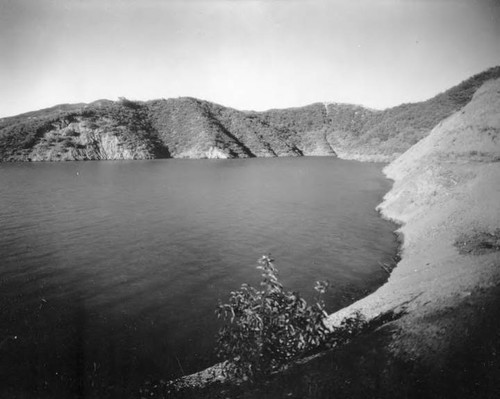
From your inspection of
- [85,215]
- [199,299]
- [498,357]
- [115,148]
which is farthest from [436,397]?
[115,148]

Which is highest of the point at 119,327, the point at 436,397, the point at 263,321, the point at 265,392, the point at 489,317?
the point at 263,321

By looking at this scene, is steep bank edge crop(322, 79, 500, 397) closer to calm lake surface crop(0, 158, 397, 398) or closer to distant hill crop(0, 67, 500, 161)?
calm lake surface crop(0, 158, 397, 398)

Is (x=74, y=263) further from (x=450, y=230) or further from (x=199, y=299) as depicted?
(x=450, y=230)

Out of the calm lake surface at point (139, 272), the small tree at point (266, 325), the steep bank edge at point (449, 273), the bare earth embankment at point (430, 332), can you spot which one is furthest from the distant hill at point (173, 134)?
the small tree at point (266, 325)

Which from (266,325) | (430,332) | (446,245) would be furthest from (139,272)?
(446,245)

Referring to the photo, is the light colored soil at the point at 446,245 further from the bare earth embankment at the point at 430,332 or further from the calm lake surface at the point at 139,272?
the calm lake surface at the point at 139,272

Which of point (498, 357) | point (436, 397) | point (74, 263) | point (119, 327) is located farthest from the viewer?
point (74, 263)

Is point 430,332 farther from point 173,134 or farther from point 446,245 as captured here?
point 173,134
